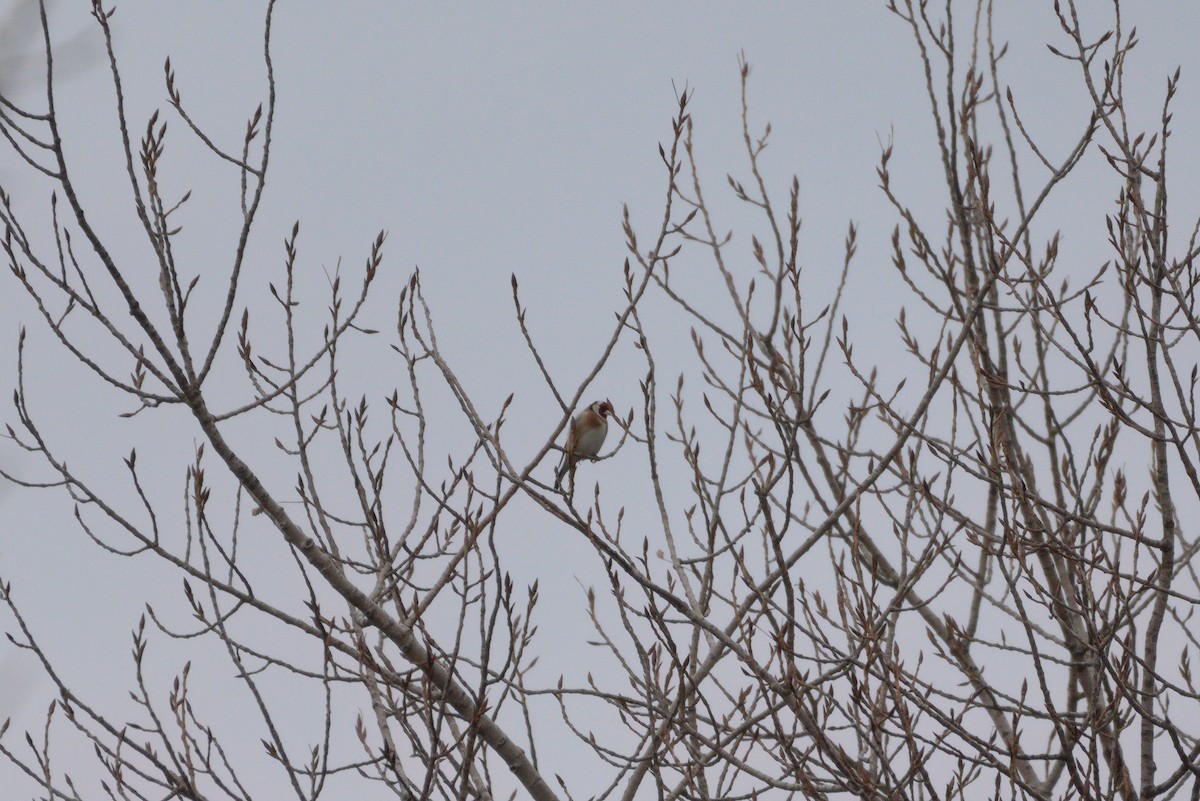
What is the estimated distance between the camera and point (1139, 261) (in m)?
3.58

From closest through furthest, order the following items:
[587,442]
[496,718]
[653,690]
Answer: [496,718]
[653,690]
[587,442]

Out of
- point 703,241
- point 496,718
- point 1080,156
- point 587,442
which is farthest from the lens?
point 587,442

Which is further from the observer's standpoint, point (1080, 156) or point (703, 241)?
point (703, 241)

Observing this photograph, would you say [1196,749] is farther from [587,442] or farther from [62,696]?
[587,442]

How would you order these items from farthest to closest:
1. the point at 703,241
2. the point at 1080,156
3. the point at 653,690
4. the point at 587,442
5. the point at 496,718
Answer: the point at 587,442 < the point at 703,241 < the point at 1080,156 < the point at 653,690 < the point at 496,718

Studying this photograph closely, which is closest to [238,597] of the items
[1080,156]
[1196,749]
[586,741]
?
[586,741]

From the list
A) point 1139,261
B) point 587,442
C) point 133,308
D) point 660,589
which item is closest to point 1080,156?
point 1139,261

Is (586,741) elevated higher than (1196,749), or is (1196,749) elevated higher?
(586,741)

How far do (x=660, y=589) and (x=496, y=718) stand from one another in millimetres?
607

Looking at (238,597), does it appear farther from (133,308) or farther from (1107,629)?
(1107,629)

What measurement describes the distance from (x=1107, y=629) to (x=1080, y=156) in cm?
187

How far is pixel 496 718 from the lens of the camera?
3307mm

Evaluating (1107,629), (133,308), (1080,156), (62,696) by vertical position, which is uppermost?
(1080,156)

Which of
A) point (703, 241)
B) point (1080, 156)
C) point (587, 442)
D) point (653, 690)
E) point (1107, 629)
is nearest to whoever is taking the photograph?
point (1107, 629)
